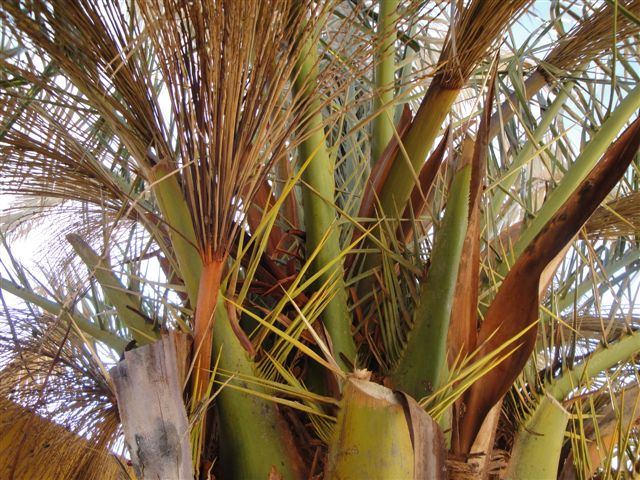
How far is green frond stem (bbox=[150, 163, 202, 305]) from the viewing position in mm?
830

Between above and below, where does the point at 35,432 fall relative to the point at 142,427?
below

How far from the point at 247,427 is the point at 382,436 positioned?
0.76 feet

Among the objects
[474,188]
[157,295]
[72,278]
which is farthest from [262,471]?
[72,278]

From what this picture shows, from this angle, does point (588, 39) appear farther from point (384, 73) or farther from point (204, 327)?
point (204, 327)

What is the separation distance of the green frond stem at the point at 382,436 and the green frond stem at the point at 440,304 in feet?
0.46

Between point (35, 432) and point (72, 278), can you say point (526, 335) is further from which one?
point (72, 278)

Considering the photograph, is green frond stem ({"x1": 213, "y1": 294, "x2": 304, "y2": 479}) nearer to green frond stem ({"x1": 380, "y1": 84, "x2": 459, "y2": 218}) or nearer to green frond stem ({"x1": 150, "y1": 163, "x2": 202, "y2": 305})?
green frond stem ({"x1": 150, "y1": 163, "x2": 202, "y2": 305})

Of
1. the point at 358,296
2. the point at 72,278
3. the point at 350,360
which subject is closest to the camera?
the point at 350,360

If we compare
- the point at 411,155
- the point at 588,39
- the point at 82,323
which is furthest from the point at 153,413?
the point at 588,39

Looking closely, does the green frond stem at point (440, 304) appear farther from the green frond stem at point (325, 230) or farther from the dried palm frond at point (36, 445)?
the dried palm frond at point (36, 445)

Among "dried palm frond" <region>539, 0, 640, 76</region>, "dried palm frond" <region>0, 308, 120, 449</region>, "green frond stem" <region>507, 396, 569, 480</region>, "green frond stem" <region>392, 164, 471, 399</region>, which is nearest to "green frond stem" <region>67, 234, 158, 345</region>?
"dried palm frond" <region>0, 308, 120, 449</region>

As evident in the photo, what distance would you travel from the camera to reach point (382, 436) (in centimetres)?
71

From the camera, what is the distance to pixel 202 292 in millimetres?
813

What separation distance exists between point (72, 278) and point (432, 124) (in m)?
0.92
